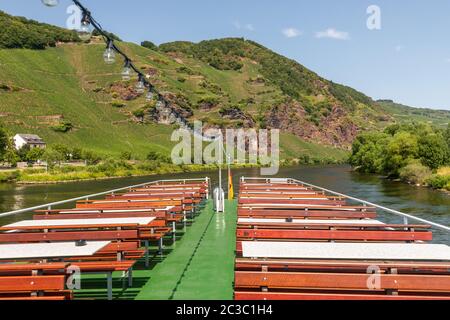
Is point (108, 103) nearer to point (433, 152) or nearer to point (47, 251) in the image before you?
point (433, 152)

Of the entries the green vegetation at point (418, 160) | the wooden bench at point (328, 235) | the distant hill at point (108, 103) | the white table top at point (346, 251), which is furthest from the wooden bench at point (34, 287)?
the distant hill at point (108, 103)

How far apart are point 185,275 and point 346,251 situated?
8.92 ft

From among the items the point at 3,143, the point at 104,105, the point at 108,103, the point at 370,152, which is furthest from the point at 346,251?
the point at 108,103

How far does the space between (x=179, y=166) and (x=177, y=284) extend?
Answer: 84.9 m

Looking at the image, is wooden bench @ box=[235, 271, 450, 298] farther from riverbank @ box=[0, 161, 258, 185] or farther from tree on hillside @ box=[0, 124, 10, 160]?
tree on hillside @ box=[0, 124, 10, 160]

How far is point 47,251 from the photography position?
15.8ft

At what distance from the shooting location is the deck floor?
5.54 meters

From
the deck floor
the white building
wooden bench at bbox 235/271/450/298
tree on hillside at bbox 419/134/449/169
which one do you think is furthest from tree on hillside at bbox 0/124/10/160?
wooden bench at bbox 235/271/450/298

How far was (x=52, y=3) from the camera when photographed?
197 inches

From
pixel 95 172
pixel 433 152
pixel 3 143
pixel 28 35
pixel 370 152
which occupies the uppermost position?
pixel 28 35

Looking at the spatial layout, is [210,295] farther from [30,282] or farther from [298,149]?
[298,149]

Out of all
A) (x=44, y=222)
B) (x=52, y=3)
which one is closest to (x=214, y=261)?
(x=44, y=222)

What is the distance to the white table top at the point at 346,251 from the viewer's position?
4.23 m

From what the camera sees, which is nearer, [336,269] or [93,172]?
[336,269]
